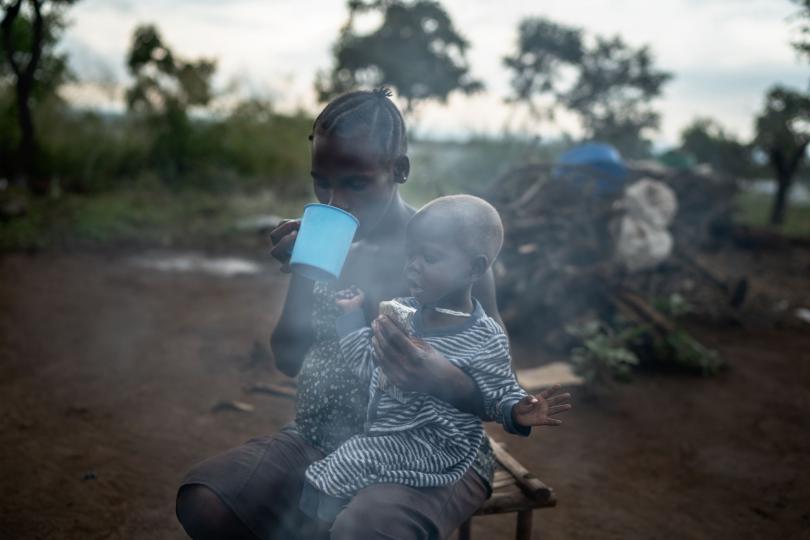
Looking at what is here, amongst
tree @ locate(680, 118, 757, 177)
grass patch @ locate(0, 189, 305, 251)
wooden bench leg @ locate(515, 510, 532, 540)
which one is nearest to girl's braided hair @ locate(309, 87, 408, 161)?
wooden bench leg @ locate(515, 510, 532, 540)

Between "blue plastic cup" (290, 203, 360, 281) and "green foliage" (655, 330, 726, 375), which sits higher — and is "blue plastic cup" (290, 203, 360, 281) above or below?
above

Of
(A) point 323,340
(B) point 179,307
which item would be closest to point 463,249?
(A) point 323,340

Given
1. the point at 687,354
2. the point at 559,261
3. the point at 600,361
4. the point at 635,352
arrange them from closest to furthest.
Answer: the point at 600,361, the point at 687,354, the point at 635,352, the point at 559,261

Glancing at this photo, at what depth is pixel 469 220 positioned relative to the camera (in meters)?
1.59

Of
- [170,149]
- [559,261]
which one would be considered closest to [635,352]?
[559,261]

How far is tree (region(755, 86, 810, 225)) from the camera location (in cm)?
1105

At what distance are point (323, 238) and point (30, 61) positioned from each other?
8558mm

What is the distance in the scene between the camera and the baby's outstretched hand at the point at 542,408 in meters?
1.41

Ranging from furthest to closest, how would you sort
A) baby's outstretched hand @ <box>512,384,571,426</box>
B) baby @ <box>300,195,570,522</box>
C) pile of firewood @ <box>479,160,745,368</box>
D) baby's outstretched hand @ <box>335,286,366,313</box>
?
pile of firewood @ <box>479,160,745,368</box>, baby's outstretched hand @ <box>335,286,366,313</box>, baby @ <box>300,195,570,522</box>, baby's outstretched hand @ <box>512,384,571,426</box>

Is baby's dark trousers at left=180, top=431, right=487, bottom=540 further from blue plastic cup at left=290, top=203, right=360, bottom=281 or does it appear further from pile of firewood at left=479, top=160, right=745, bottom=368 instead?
pile of firewood at left=479, top=160, right=745, bottom=368

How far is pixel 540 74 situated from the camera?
40.4 feet

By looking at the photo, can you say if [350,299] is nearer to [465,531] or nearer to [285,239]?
[285,239]

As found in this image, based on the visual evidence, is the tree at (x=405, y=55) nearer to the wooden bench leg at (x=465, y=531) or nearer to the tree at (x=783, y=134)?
the tree at (x=783, y=134)

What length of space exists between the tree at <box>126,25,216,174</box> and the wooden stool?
1080cm
